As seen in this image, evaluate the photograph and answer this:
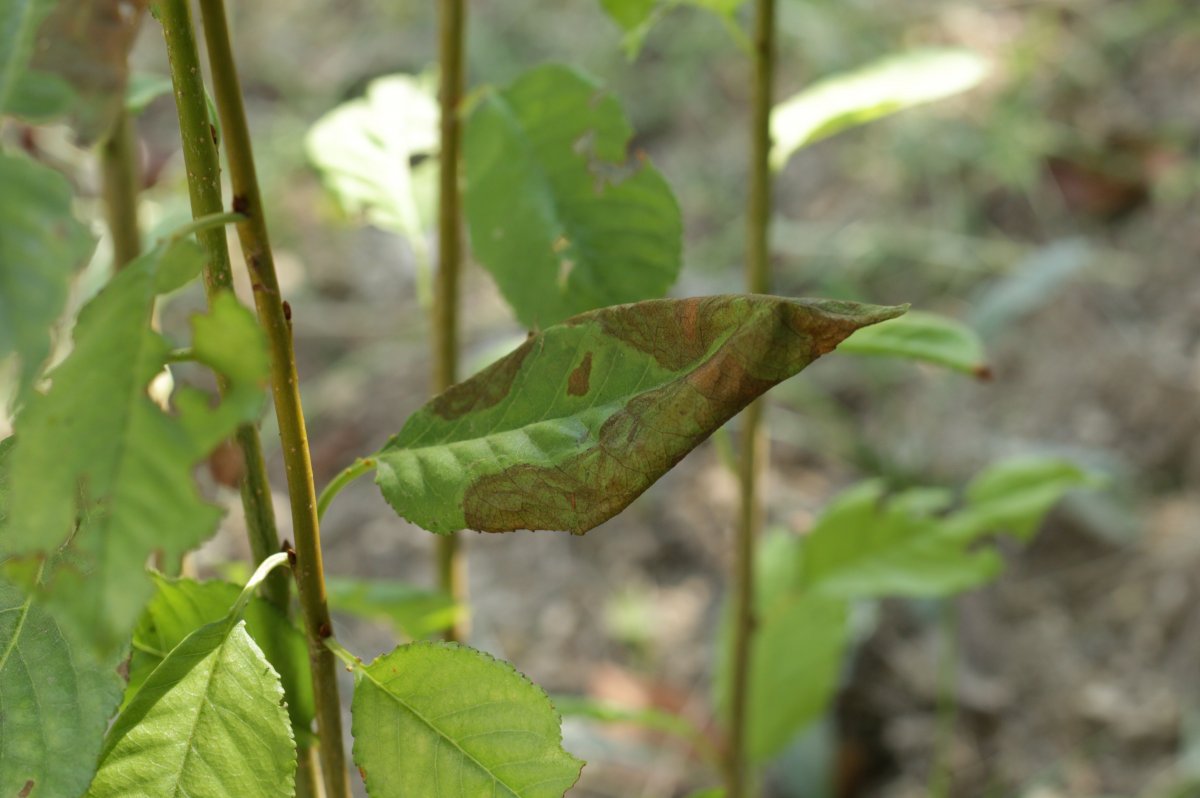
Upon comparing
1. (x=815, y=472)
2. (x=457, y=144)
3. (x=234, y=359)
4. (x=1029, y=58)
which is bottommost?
(x=815, y=472)

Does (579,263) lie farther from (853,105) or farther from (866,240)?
(866,240)

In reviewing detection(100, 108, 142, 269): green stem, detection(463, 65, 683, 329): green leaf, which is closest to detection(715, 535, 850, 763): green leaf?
detection(463, 65, 683, 329): green leaf

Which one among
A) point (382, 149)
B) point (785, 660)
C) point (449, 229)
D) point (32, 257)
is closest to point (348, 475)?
point (32, 257)

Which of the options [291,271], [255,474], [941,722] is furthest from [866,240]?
[255,474]

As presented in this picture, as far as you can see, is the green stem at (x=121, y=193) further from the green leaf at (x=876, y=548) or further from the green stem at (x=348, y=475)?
the green leaf at (x=876, y=548)

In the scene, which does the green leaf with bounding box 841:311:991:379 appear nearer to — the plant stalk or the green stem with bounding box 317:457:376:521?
the plant stalk

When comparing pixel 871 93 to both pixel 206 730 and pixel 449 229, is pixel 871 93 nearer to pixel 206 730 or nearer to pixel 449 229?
pixel 449 229
